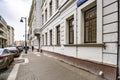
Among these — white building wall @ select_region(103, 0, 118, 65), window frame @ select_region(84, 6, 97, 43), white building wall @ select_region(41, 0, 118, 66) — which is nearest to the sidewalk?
white building wall @ select_region(41, 0, 118, 66)

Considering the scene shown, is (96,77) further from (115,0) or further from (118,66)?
(115,0)

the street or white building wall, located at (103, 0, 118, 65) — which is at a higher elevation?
white building wall, located at (103, 0, 118, 65)

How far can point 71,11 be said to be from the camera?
38.8 feet

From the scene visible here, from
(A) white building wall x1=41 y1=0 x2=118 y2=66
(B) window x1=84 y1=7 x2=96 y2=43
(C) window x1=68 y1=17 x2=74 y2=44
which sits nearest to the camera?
(A) white building wall x1=41 y1=0 x2=118 y2=66

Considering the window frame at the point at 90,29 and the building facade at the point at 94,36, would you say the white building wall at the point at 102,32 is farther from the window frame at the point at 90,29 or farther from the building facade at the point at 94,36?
the window frame at the point at 90,29

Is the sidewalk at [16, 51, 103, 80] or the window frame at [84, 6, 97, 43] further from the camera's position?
the window frame at [84, 6, 97, 43]

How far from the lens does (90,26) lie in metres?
9.28

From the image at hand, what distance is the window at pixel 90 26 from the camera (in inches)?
348

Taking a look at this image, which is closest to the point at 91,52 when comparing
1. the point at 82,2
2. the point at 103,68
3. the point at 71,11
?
the point at 103,68

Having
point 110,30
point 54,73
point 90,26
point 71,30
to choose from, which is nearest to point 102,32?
point 110,30

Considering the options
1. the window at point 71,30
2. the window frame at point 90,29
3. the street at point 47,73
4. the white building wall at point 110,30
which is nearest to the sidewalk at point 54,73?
the street at point 47,73

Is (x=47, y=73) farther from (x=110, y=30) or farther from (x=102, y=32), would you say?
(x=110, y=30)

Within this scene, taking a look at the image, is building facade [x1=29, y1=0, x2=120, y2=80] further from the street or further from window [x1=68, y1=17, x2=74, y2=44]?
the street

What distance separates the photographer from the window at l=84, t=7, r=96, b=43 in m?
8.85
